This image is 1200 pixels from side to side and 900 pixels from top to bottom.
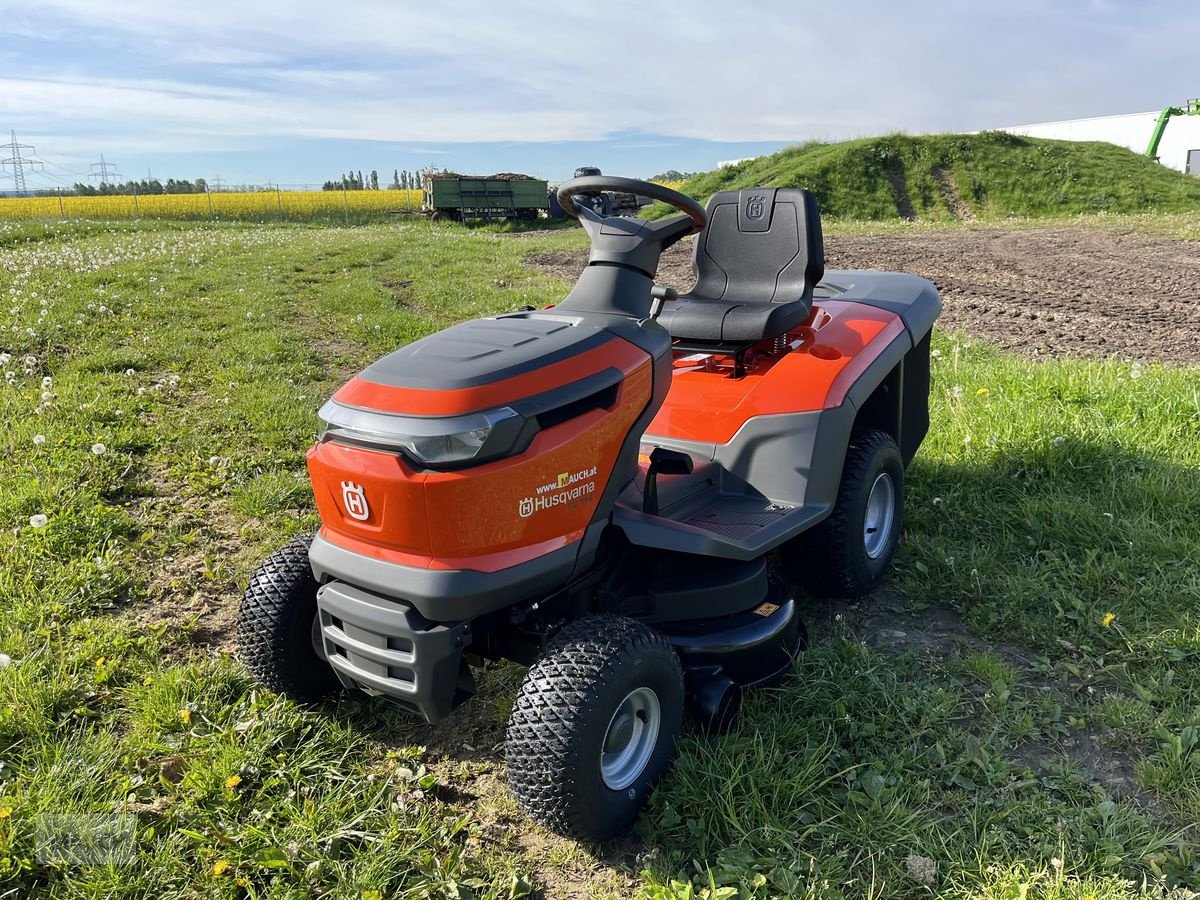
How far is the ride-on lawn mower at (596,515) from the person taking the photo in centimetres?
189

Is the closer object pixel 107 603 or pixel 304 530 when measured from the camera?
pixel 107 603

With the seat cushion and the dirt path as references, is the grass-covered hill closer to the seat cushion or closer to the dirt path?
the dirt path

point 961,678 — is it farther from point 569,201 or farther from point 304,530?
point 304,530

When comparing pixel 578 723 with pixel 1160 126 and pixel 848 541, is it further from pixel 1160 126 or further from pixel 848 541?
pixel 1160 126

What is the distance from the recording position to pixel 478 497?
1.88 metres

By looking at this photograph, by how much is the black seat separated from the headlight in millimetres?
1373

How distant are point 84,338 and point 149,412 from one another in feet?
7.32

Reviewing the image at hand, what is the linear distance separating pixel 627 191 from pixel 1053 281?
873 cm

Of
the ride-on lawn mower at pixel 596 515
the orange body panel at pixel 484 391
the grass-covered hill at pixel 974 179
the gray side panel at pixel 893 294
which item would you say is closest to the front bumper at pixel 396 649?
the ride-on lawn mower at pixel 596 515

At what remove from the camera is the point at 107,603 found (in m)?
3.09

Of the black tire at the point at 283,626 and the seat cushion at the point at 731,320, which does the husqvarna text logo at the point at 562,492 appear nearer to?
the black tire at the point at 283,626

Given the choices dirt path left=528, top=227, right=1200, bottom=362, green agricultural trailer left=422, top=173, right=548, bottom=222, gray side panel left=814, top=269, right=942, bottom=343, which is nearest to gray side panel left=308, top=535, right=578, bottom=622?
gray side panel left=814, top=269, right=942, bottom=343

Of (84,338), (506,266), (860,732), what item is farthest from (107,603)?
(506,266)

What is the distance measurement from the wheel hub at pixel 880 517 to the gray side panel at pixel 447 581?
1665 mm
